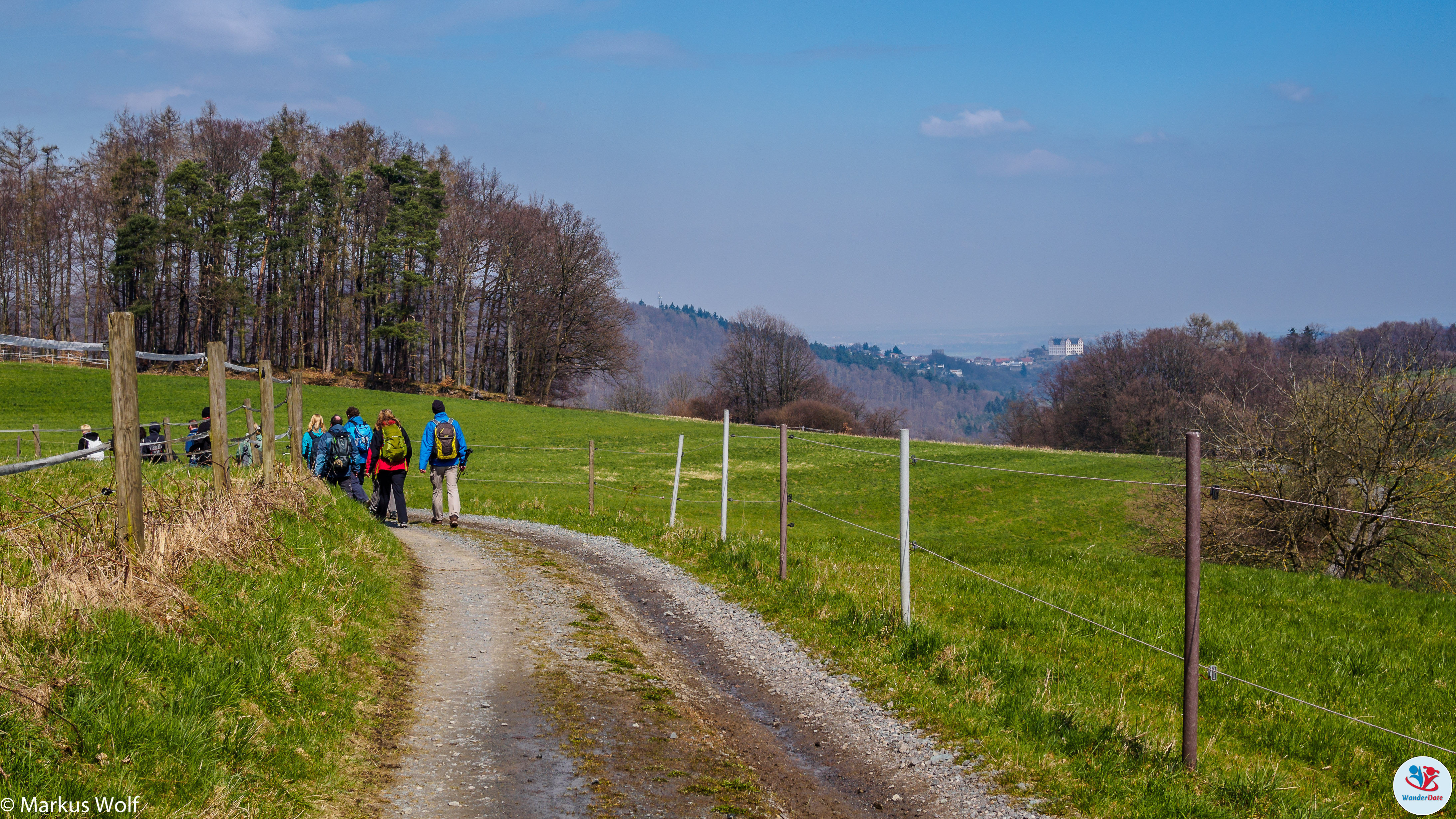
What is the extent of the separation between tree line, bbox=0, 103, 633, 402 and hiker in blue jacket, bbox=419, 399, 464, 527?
46303 mm

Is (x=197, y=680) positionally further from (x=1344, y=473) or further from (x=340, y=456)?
(x=1344, y=473)

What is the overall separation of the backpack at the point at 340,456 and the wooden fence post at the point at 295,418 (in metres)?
0.46

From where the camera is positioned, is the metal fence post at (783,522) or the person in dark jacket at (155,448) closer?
the metal fence post at (783,522)

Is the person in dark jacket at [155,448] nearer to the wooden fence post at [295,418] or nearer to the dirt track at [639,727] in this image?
the wooden fence post at [295,418]

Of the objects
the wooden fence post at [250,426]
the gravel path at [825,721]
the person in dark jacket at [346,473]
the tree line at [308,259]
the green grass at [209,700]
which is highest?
the tree line at [308,259]

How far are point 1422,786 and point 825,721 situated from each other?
4042mm

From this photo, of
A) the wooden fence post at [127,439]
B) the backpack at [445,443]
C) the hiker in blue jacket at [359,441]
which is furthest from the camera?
the backpack at [445,443]

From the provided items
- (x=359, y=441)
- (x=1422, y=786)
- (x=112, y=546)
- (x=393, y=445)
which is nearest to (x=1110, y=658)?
(x=1422, y=786)

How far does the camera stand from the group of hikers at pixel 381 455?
1458 cm

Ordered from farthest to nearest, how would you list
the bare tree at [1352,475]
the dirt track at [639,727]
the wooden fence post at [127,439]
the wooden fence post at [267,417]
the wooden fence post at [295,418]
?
the bare tree at [1352,475]
the wooden fence post at [295,418]
the wooden fence post at [267,417]
the wooden fence post at [127,439]
the dirt track at [639,727]

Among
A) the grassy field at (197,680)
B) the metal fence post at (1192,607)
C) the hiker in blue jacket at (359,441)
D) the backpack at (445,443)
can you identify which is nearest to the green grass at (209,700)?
the grassy field at (197,680)

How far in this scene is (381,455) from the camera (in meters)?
14.8

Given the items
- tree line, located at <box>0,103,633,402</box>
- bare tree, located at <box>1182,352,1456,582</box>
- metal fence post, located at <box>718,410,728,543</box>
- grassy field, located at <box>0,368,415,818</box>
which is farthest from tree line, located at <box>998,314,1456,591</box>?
tree line, located at <box>0,103,633,402</box>

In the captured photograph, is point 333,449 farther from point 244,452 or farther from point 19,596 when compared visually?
point 19,596
